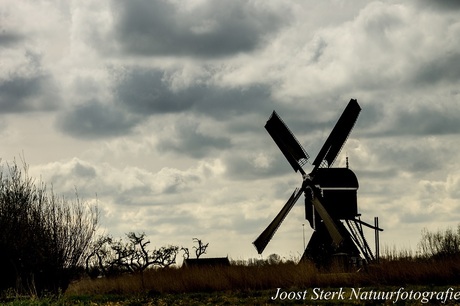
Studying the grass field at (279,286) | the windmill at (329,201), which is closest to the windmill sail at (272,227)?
the windmill at (329,201)

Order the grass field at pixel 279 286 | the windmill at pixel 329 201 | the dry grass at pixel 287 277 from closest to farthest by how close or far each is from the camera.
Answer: the grass field at pixel 279 286, the dry grass at pixel 287 277, the windmill at pixel 329 201

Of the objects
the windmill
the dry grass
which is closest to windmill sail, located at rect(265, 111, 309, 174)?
the windmill

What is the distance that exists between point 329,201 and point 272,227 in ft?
11.3

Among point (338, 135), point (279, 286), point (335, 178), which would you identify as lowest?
point (279, 286)

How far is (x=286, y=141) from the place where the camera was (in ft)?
152

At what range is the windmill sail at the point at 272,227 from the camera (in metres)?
44.1

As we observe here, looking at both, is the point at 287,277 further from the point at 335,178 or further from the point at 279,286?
the point at 335,178

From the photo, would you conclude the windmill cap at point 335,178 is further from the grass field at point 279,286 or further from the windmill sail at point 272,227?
the grass field at point 279,286

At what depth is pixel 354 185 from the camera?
44469mm

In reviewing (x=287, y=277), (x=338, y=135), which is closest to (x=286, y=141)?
(x=338, y=135)

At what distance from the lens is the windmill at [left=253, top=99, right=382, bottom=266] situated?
42.4 meters

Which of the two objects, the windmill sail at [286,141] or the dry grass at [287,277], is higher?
the windmill sail at [286,141]

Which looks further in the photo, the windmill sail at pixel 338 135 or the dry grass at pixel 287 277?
the windmill sail at pixel 338 135

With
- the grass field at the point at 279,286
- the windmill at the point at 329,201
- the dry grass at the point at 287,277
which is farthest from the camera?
the windmill at the point at 329,201
